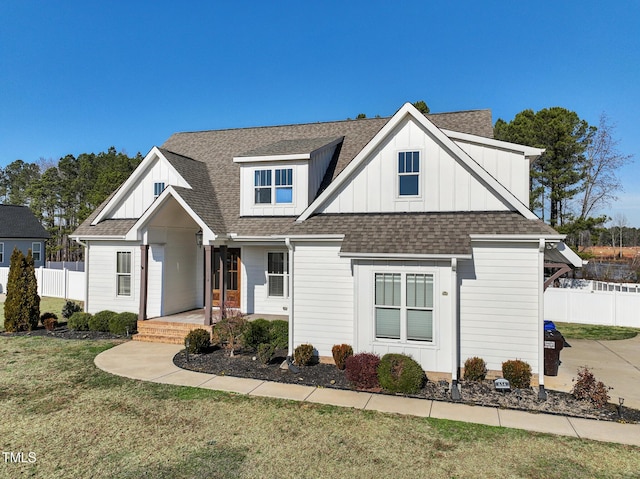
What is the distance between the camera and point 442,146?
1098cm

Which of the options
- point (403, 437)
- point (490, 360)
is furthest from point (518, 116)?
point (403, 437)

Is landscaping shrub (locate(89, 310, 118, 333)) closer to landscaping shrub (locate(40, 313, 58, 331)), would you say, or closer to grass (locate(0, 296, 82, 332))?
landscaping shrub (locate(40, 313, 58, 331))

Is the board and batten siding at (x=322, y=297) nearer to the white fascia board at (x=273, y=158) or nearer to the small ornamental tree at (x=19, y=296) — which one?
the white fascia board at (x=273, y=158)

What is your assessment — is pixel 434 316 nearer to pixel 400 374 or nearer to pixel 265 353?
pixel 400 374

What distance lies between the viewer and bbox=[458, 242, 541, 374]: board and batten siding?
951cm

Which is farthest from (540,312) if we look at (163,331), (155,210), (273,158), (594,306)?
(155,210)

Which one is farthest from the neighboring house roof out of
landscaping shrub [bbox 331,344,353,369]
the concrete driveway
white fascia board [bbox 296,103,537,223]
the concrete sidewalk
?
the concrete driveway

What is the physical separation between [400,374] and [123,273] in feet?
40.6

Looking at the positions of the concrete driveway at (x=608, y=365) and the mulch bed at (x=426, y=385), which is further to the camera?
the concrete driveway at (x=608, y=365)

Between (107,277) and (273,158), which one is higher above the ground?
(273,158)

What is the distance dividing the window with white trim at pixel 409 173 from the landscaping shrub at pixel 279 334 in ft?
17.8

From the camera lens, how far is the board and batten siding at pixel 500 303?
9.51 m

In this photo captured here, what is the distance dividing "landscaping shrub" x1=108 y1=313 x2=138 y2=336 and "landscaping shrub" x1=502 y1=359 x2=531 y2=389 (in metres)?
12.8

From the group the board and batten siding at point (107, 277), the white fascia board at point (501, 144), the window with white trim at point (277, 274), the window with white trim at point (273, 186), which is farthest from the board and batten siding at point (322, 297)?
the board and batten siding at point (107, 277)
